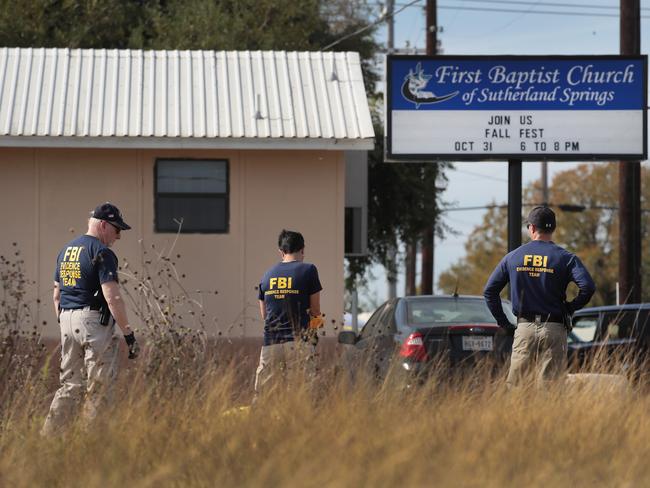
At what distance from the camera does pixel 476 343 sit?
1316 centimetres

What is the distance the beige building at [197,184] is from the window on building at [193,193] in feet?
0.04

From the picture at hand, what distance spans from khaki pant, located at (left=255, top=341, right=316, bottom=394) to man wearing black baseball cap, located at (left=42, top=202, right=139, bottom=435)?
3.44 ft

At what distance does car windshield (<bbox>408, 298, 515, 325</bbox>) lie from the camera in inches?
543

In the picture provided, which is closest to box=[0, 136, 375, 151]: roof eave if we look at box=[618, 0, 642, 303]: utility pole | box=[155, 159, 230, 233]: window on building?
box=[155, 159, 230, 233]: window on building

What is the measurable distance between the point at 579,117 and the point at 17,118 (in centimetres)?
668

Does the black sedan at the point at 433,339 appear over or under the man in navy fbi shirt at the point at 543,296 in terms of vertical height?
under

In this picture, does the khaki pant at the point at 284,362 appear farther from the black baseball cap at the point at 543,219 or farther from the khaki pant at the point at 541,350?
the black baseball cap at the point at 543,219

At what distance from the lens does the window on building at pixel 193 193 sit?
55.2 ft

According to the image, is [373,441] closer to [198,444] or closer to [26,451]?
[198,444]

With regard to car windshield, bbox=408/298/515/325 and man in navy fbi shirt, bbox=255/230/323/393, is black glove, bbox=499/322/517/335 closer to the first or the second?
man in navy fbi shirt, bbox=255/230/323/393

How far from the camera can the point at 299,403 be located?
340 inches

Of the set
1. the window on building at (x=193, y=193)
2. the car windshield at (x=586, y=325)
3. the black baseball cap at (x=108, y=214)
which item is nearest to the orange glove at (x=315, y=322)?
the black baseball cap at (x=108, y=214)

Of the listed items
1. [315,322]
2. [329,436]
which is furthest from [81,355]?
[329,436]

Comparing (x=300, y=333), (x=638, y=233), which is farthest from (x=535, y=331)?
(x=638, y=233)
